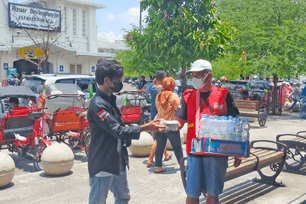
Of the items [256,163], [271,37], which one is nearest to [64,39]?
[271,37]

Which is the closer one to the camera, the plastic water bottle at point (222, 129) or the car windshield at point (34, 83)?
the plastic water bottle at point (222, 129)

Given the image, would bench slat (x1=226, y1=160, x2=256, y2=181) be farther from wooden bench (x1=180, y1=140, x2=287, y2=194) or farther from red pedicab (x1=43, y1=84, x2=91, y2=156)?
red pedicab (x1=43, y1=84, x2=91, y2=156)

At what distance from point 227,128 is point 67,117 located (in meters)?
5.85

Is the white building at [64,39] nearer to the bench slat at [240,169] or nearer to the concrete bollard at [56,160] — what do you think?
the concrete bollard at [56,160]

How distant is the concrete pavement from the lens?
5.33 m

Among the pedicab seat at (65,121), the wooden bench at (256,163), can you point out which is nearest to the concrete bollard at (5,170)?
the pedicab seat at (65,121)

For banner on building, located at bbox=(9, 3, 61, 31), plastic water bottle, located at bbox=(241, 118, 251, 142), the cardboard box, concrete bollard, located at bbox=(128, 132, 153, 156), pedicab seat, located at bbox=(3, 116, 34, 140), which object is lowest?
concrete bollard, located at bbox=(128, 132, 153, 156)

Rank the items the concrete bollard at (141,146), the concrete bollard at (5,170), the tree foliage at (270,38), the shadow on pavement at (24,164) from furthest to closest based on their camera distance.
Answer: the tree foliage at (270,38) → the concrete bollard at (141,146) → the shadow on pavement at (24,164) → the concrete bollard at (5,170)

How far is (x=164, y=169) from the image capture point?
6.95 meters

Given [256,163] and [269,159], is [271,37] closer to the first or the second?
[269,159]

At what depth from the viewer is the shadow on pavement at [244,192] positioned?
17.0ft

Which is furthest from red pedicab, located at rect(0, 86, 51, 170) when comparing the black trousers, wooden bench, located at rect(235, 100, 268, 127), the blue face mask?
wooden bench, located at rect(235, 100, 268, 127)

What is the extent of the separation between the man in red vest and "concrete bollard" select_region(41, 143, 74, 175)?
11.4ft

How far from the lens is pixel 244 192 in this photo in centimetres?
564
